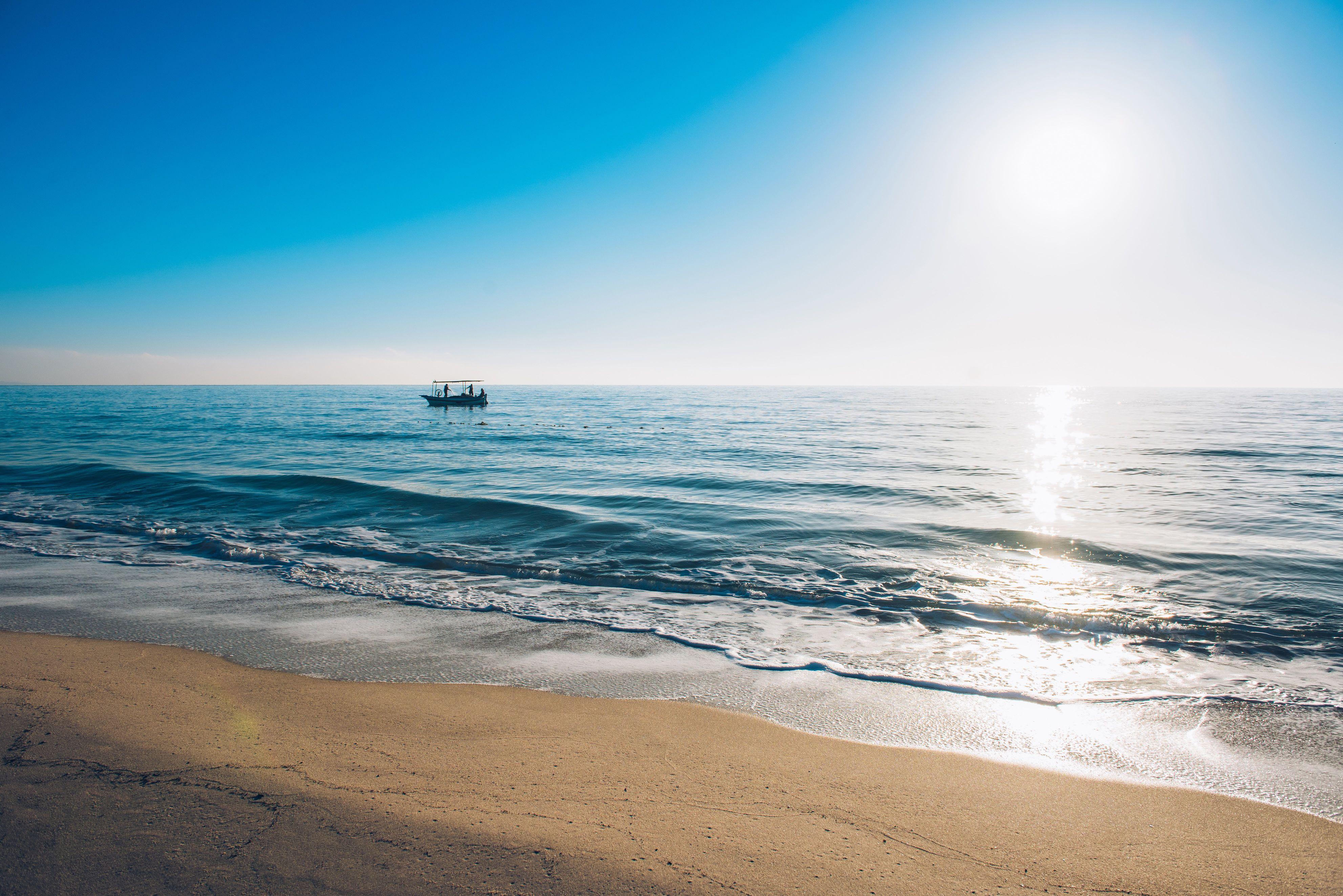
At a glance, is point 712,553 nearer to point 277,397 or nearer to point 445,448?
point 445,448

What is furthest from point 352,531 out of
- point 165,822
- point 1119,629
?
point 1119,629

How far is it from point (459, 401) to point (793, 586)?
251 feet

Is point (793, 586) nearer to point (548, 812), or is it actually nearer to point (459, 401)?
point (548, 812)

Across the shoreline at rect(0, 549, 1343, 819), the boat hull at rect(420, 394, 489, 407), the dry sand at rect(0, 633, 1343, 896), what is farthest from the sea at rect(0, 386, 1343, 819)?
the boat hull at rect(420, 394, 489, 407)

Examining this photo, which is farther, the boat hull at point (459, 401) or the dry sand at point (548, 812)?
the boat hull at point (459, 401)

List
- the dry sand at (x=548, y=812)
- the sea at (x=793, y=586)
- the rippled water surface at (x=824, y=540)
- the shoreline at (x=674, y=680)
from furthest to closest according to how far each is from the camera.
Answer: the rippled water surface at (x=824, y=540) < the sea at (x=793, y=586) < the shoreline at (x=674, y=680) < the dry sand at (x=548, y=812)

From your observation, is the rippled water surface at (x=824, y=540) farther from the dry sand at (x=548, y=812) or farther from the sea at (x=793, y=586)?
the dry sand at (x=548, y=812)

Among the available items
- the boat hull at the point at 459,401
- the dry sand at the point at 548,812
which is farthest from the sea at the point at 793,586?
the boat hull at the point at 459,401

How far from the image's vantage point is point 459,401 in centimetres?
7988

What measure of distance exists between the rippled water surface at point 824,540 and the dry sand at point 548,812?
7.09 feet

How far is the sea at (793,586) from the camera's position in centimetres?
591

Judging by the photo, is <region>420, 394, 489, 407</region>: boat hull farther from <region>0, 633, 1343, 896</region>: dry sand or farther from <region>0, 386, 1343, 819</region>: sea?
<region>0, 633, 1343, 896</region>: dry sand

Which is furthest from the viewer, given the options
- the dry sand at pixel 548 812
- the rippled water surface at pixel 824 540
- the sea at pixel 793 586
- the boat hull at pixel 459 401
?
the boat hull at pixel 459 401

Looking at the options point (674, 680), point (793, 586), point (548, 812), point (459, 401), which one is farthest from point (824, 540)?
point (459, 401)
